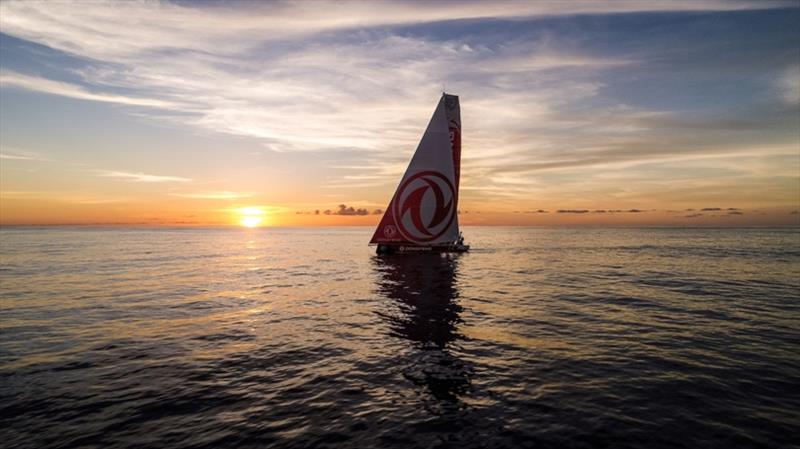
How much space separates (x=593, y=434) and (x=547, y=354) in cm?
576

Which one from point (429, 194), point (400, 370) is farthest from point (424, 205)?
point (400, 370)

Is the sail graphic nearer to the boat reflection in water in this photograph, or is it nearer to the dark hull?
the dark hull

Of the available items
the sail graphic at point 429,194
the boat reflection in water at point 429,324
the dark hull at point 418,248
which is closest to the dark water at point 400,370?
the boat reflection in water at point 429,324

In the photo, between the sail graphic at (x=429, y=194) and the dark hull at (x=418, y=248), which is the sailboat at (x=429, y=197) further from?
the dark hull at (x=418, y=248)

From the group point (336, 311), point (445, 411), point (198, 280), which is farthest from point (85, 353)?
point (198, 280)

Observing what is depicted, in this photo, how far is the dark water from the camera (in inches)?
367

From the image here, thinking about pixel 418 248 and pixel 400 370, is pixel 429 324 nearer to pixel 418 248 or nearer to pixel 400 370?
pixel 400 370

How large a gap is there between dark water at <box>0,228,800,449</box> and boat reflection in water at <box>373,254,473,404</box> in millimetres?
148

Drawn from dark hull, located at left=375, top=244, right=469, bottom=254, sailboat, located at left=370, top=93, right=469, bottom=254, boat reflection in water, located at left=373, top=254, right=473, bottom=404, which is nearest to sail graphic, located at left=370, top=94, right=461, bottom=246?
sailboat, located at left=370, top=93, right=469, bottom=254

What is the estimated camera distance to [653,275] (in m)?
39.6

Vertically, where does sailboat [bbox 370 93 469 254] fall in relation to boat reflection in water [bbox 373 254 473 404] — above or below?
above

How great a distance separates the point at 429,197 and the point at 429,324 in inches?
1141

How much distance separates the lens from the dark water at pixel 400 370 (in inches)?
367

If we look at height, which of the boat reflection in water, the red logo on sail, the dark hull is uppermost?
the red logo on sail
